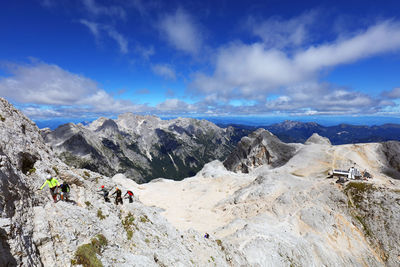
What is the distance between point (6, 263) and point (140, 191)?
55.8 m

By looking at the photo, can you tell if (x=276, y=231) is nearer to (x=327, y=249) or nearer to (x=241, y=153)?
(x=327, y=249)

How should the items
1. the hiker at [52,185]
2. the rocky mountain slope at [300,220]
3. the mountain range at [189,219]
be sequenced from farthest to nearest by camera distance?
the rocky mountain slope at [300,220] → the hiker at [52,185] → the mountain range at [189,219]

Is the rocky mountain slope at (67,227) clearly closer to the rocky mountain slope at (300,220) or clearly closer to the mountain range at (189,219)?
the mountain range at (189,219)

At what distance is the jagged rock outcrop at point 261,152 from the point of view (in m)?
96.9

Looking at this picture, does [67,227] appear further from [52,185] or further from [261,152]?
[261,152]

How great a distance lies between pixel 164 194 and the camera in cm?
6094

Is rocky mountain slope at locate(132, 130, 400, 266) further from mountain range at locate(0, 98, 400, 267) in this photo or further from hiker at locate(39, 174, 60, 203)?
hiker at locate(39, 174, 60, 203)

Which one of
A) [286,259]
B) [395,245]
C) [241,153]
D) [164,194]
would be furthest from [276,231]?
[241,153]

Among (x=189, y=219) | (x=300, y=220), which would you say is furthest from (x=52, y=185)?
(x=300, y=220)

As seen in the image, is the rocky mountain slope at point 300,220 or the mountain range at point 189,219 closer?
the mountain range at point 189,219

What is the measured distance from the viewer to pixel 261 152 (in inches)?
4129

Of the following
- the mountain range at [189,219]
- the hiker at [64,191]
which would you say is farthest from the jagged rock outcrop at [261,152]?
the hiker at [64,191]

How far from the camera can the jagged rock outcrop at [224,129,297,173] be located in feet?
318

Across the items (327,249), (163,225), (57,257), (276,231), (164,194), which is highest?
(57,257)
